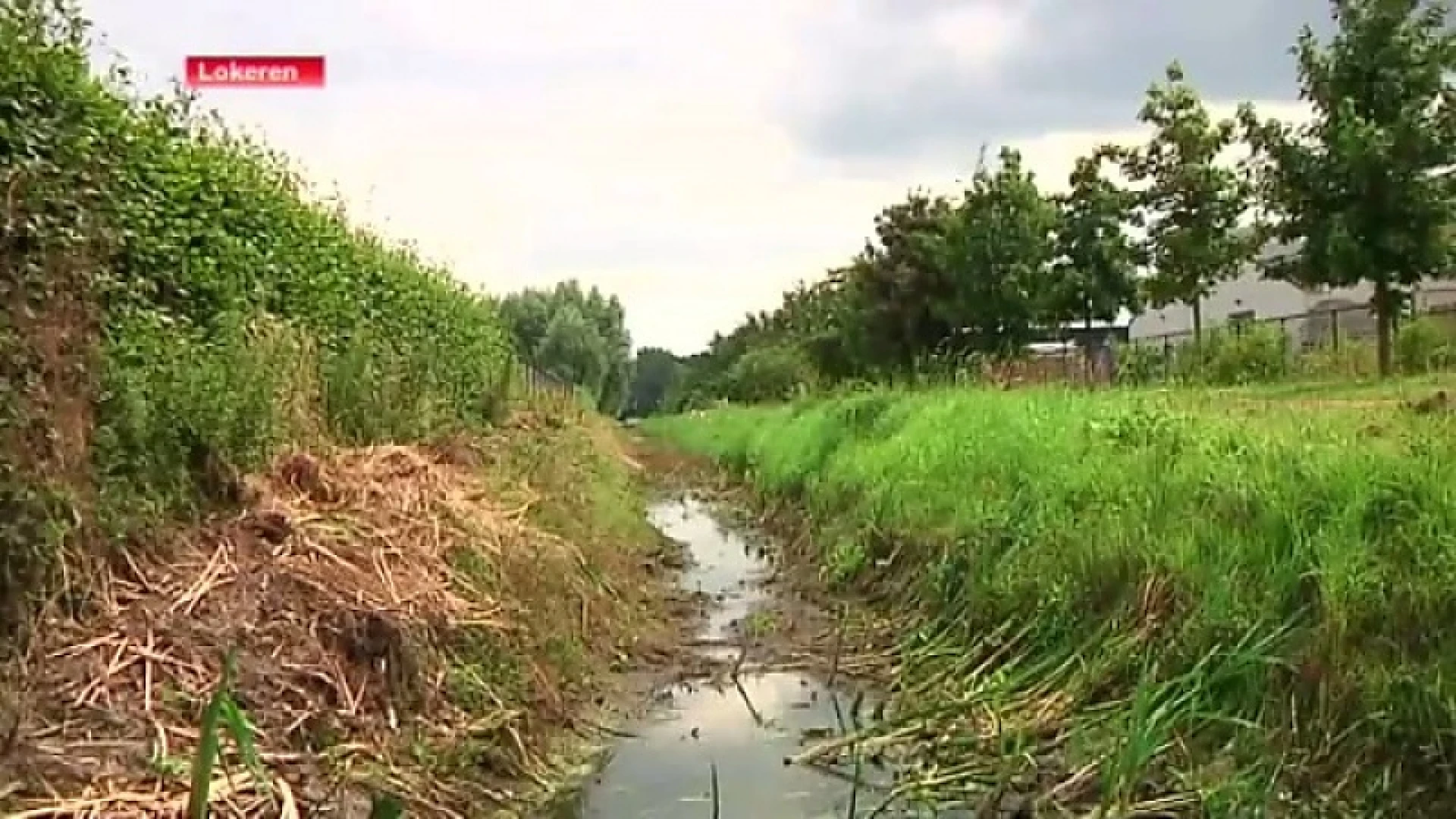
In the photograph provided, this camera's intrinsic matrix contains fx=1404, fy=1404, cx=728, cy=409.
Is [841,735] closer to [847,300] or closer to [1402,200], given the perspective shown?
[1402,200]

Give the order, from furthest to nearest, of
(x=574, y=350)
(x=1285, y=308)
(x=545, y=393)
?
(x=574, y=350)
(x=1285, y=308)
(x=545, y=393)

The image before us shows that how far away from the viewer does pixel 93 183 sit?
6383 mm

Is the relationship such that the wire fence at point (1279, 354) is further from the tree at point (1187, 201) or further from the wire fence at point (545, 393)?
the wire fence at point (545, 393)

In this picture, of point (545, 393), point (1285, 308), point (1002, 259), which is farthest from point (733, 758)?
point (1285, 308)

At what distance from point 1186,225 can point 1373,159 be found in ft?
28.4

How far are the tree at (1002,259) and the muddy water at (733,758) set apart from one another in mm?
19106

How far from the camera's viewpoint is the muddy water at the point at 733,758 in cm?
687

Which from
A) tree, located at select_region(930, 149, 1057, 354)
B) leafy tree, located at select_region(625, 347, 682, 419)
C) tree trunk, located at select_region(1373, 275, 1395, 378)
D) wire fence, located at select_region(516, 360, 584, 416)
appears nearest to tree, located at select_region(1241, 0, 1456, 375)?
tree trunk, located at select_region(1373, 275, 1395, 378)

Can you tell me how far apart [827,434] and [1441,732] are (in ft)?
50.6

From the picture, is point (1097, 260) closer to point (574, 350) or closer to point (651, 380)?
point (574, 350)

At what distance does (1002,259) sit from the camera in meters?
29.0

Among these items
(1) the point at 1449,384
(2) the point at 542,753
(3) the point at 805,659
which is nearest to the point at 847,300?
(1) the point at 1449,384

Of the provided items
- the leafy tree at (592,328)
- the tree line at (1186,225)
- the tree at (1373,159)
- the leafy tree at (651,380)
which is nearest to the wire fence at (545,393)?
the tree line at (1186,225)

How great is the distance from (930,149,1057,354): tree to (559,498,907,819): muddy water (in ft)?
62.7
